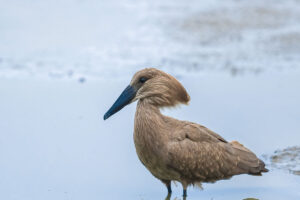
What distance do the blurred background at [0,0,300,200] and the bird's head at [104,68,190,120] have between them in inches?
40.7

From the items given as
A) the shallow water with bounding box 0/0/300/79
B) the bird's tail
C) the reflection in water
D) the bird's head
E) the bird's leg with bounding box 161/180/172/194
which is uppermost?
the shallow water with bounding box 0/0/300/79

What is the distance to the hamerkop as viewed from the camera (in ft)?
22.7

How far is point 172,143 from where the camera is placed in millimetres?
6949

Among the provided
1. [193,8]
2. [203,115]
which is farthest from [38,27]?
[203,115]

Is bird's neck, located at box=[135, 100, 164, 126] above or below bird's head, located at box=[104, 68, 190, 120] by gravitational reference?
below

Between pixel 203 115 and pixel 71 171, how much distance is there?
2308 millimetres

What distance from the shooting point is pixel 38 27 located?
1362cm

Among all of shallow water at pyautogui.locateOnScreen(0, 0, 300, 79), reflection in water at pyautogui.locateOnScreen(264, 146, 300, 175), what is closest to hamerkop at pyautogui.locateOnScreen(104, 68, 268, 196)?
reflection in water at pyautogui.locateOnScreen(264, 146, 300, 175)

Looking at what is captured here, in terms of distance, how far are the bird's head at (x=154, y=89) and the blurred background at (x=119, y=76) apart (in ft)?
3.39

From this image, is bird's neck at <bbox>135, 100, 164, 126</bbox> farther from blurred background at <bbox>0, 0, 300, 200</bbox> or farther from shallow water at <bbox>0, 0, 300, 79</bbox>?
shallow water at <bbox>0, 0, 300, 79</bbox>

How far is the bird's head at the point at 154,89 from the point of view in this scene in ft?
23.1

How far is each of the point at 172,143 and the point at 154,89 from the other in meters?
0.59

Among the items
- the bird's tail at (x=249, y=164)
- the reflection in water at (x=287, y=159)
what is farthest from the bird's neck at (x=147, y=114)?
the reflection in water at (x=287, y=159)

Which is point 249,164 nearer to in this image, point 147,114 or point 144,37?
point 147,114
